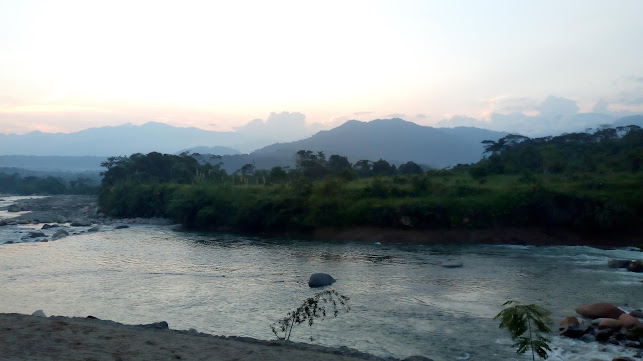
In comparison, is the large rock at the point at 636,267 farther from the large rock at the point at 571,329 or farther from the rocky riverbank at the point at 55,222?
the rocky riverbank at the point at 55,222

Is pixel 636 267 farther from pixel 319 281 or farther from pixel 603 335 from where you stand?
pixel 319 281

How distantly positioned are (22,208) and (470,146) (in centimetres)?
14743

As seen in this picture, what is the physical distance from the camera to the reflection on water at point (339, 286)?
1246cm

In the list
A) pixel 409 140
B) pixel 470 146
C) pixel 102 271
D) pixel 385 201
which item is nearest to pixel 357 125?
pixel 409 140

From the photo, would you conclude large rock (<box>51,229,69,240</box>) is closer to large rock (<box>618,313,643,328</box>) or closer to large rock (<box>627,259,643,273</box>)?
large rock (<box>618,313,643,328</box>)

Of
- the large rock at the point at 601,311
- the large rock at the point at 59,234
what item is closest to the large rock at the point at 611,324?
the large rock at the point at 601,311

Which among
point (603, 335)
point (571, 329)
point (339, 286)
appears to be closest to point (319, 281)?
point (339, 286)

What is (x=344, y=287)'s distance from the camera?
57.8 ft

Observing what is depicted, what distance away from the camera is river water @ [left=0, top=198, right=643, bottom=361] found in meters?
12.3

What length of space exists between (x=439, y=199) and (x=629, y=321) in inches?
768

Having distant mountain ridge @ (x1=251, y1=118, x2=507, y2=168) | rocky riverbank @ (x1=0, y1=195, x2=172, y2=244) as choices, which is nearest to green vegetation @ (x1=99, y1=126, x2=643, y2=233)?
→ rocky riverbank @ (x1=0, y1=195, x2=172, y2=244)

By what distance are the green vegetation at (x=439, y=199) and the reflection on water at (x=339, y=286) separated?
3.52 metres

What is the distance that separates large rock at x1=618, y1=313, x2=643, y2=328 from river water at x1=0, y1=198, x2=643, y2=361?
1.31m

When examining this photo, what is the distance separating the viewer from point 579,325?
12273 millimetres
